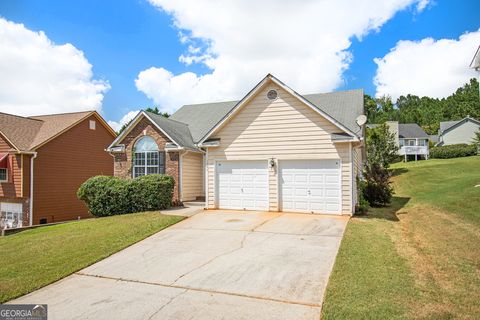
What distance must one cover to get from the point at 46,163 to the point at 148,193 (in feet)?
32.3

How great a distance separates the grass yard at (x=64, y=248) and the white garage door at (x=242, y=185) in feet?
9.97

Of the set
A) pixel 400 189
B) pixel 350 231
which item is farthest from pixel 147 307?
pixel 400 189

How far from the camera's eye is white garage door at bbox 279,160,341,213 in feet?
43.1

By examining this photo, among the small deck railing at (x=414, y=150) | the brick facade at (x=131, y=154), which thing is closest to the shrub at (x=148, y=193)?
the brick facade at (x=131, y=154)

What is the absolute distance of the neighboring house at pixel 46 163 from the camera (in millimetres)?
19703

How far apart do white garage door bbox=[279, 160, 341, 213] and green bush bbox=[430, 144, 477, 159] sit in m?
31.7

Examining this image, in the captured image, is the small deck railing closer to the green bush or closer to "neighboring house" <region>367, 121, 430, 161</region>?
"neighboring house" <region>367, 121, 430, 161</region>

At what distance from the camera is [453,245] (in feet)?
28.2

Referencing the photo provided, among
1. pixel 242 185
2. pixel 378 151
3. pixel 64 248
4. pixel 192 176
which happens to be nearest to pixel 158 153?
pixel 192 176

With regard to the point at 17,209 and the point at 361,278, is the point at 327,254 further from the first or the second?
the point at 17,209

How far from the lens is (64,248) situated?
945 cm

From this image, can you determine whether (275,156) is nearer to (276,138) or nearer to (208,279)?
(276,138)

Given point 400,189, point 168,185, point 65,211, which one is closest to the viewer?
point 168,185

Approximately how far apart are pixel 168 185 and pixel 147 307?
10691 millimetres
